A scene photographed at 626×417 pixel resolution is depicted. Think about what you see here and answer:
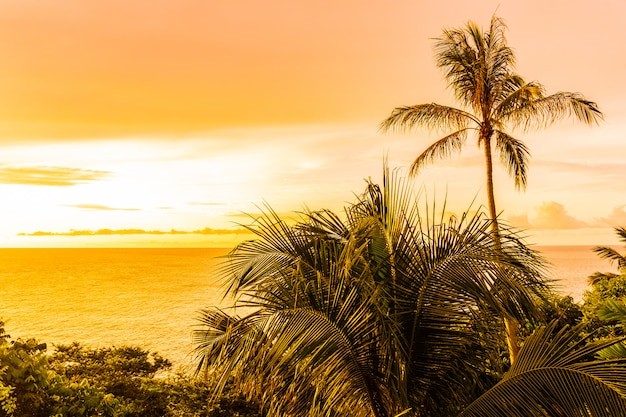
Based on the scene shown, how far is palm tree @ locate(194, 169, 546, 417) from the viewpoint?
4.79m

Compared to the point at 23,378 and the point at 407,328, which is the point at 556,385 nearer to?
the point at 407,328

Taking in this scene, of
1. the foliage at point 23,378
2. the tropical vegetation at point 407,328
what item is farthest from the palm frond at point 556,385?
the foliage at point 23,378

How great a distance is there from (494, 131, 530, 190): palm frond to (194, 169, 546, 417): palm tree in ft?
30.5

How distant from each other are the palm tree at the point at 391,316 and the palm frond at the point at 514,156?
9281mm

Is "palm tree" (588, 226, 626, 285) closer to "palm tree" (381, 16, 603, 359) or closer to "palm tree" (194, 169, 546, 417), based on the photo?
"palm tree" (381, 16, 603, 359)

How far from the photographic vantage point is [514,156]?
45.8ft

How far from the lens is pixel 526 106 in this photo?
14.1 m

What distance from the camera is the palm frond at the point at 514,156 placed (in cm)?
1386

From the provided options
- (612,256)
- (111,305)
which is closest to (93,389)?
(612,256)

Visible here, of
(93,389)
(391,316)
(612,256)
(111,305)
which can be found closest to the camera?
(391,316)

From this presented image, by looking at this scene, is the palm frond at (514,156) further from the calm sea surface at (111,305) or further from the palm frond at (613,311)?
the calm sea surface at (111,305)

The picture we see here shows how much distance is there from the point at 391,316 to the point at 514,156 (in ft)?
35.0

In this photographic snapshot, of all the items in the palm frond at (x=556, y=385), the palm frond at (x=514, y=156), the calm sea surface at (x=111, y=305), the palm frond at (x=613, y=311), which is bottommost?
the calm sea surface at (x=111, y=305)

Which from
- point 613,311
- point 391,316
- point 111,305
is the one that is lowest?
point 111,305
